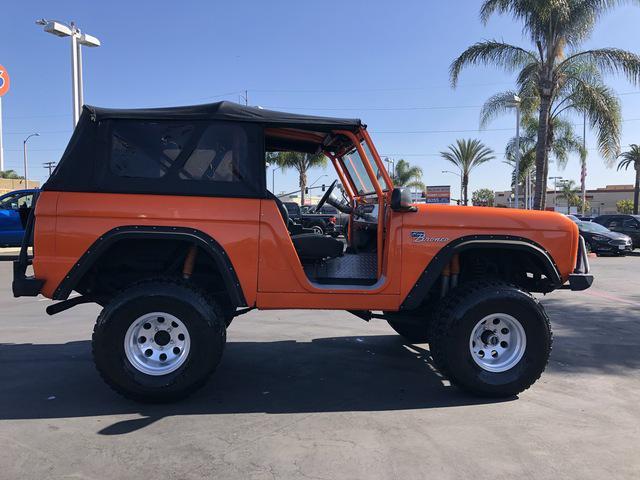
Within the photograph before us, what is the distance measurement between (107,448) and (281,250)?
1.88m

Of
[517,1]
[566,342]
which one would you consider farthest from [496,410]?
[517,1]

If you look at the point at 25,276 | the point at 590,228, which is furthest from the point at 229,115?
the point at 590,228

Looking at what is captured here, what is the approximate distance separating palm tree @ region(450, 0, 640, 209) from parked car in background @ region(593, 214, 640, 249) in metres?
3.69

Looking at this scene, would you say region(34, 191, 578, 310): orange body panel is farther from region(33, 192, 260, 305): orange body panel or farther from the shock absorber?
the shock absorber

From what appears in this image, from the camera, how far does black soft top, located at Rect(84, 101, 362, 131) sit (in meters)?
4.07

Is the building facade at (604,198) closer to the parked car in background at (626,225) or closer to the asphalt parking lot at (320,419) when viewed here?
the parked car in background at (626,225)

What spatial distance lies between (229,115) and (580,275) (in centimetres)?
340

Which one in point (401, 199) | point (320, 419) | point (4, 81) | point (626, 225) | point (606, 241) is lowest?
point (320, 419)

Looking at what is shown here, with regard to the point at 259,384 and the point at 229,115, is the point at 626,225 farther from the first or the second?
the point at 229,115

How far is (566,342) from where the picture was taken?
6008 millimetres

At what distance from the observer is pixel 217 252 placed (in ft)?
13.0

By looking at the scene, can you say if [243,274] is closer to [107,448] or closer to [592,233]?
[107,448]

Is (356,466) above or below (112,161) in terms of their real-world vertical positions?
below

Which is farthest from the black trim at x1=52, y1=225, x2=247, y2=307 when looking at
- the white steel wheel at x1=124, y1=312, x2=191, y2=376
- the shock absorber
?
the shock absorber
